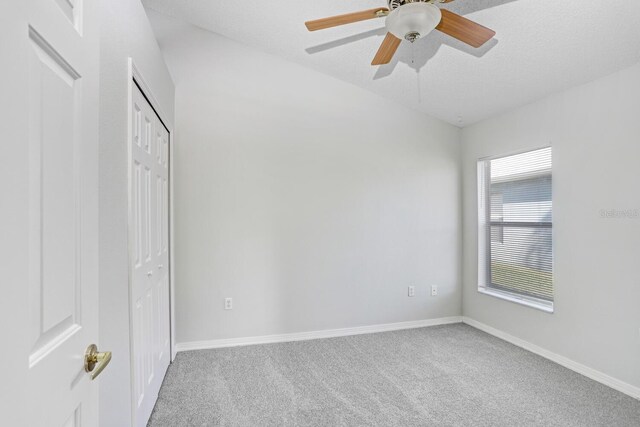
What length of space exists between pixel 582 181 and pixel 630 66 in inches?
33.4

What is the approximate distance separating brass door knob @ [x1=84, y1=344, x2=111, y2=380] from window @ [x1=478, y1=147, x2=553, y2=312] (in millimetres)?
3384

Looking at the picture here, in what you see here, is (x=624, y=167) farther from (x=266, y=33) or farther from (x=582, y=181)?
(x=266, y=33)

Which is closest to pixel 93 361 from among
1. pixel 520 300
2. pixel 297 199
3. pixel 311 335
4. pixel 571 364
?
pixel 297 199

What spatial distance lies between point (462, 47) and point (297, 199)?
6.41 ft

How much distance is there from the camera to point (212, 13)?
9.66ft

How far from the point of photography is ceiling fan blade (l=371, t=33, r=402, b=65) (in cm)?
191

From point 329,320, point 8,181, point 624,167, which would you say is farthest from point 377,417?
point 624,167

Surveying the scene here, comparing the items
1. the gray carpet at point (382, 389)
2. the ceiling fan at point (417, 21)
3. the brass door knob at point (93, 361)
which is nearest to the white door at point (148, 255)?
the gray carpet at point (382, 389)

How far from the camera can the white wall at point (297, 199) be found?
3.18m

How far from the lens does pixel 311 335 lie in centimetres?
348

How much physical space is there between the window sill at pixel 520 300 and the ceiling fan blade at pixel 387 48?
2.58 metres

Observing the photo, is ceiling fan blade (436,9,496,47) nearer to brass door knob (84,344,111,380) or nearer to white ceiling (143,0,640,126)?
white ceiling (143,0,640,126)

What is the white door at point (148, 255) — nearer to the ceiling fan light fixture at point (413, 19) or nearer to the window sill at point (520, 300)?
the ceiling fan light fixture at point (413, 19)

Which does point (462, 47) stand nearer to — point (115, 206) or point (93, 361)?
point (115, 206)
